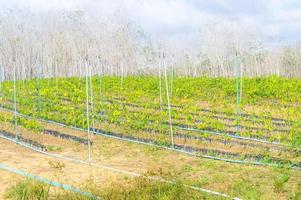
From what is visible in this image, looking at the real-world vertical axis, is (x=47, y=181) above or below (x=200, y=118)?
below

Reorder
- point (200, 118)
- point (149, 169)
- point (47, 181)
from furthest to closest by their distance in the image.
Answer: point (200, 118) < point (149, 169) < point (47, 181)

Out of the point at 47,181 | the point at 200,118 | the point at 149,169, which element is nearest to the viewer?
the point at 47,181

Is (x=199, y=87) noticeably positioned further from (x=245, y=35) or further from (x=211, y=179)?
(x=245, y=35)

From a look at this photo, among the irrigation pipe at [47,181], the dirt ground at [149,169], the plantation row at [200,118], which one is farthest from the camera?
the plantation row at [200,118]

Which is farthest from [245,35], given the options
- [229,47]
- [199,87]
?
[199,87]

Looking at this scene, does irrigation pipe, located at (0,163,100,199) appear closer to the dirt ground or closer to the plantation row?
the dirt ground

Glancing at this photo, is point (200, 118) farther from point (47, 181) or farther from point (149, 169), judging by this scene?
point (47, 181)

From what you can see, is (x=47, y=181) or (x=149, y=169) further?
(x=149, y=169)

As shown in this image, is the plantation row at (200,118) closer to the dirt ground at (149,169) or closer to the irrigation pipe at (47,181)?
the dirt ground at (149,169)

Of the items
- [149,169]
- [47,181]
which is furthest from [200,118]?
[47,181]

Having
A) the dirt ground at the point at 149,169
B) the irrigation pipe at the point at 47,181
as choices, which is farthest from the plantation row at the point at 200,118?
the irrigation pipe at the point at 47,181

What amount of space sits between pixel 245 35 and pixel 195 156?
159ft

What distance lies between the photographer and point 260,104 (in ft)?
54.7

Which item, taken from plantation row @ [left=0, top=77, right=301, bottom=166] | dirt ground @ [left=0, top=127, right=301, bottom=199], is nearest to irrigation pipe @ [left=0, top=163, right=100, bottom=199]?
dirt ground @ [left=0, top=127, right=301, bottom=199]
